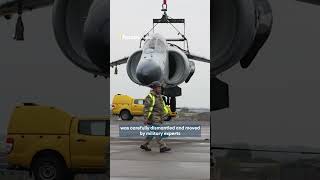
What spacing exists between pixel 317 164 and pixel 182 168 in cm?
143

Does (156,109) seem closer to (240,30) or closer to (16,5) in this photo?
(240,30)

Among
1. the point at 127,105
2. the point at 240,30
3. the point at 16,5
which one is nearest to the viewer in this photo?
the point at 127,105

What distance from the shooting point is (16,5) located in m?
5.25

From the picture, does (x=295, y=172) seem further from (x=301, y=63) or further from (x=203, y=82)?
(x=203, y=82)

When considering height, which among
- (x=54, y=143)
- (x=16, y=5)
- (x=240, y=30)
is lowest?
(x=54, y=143)

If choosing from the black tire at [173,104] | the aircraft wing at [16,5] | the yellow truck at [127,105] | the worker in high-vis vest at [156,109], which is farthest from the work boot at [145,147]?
the aircraft wing at [16,5]

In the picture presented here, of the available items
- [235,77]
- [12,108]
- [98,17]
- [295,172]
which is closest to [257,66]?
[235,77]

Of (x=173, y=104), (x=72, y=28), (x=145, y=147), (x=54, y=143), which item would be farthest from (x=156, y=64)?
(x=54, y=143)

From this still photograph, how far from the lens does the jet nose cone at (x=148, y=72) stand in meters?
4.34

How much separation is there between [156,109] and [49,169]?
5.96ft

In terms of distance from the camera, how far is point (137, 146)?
14.3ft

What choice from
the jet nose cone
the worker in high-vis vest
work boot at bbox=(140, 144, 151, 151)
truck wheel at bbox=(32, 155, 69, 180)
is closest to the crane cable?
the jet nose cone

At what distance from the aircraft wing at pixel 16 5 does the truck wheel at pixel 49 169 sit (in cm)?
162

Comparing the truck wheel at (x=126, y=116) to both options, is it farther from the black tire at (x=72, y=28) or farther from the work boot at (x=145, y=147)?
the black tire at (x=72, y=28)
